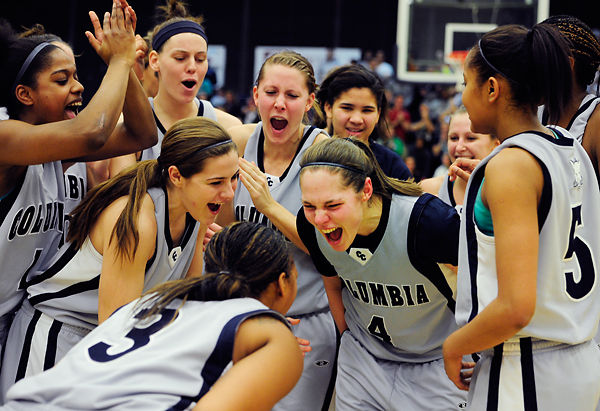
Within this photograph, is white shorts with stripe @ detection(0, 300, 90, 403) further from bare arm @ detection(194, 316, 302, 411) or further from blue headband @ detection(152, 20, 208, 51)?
blue headband @ detection(152, 20, 208, 51)

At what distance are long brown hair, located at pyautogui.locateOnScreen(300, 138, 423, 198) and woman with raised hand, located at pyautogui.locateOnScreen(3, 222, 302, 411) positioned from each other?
75 cm

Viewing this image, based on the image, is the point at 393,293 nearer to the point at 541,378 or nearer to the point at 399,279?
the point at 399,279

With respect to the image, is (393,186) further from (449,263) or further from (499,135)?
(499,135)

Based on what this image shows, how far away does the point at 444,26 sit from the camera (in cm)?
1310

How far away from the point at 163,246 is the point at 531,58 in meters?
1.60

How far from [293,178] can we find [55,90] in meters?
1.24

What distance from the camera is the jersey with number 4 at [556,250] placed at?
7.34 feet

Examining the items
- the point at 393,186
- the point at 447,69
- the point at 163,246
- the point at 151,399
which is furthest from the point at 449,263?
the point at 447,69

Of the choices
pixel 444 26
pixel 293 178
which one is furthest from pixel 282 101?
pixel 444 26

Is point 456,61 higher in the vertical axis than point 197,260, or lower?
higher

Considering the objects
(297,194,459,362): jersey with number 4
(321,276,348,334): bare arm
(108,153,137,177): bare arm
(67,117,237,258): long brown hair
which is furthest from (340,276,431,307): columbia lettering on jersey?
(108,153,137,177): bare arm

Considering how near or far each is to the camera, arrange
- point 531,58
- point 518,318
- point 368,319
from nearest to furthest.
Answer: point 518,318 → point 531,58 → point 368,319

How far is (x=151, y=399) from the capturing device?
2012 mm

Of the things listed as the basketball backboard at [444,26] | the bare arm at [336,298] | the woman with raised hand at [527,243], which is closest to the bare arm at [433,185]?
the bare arm at [336,298]
